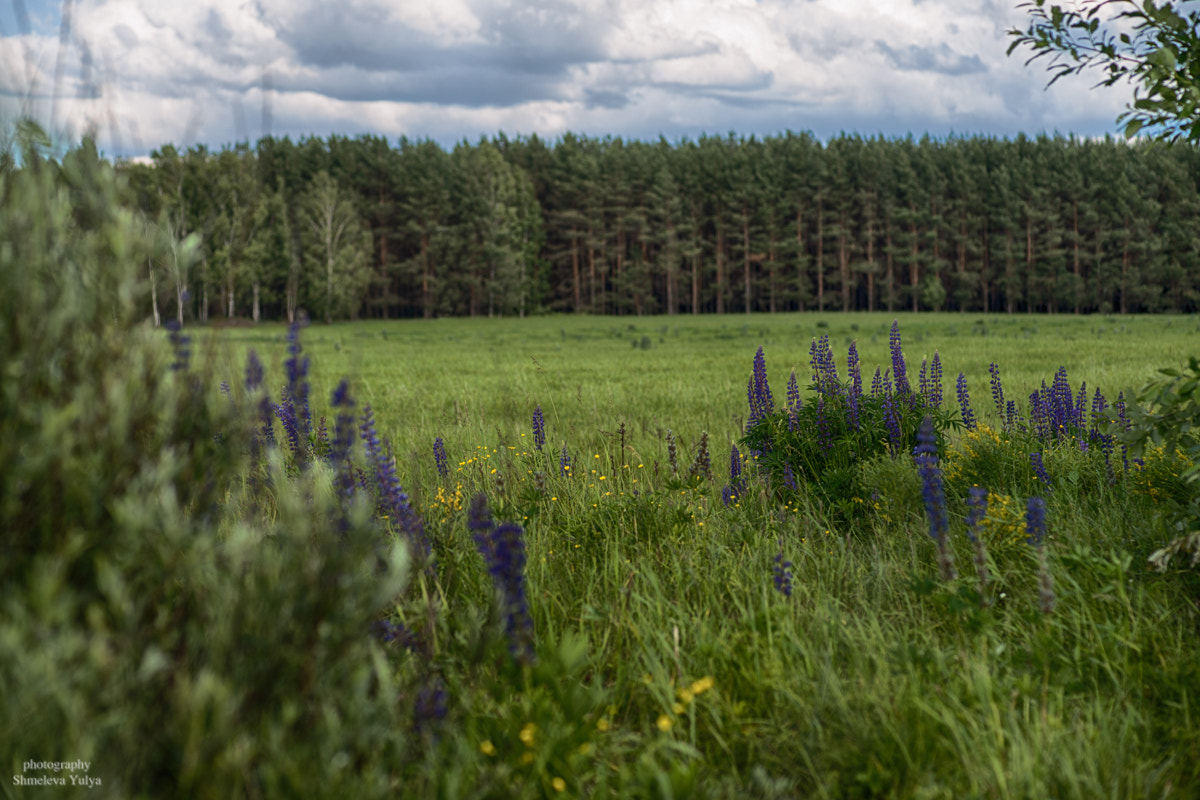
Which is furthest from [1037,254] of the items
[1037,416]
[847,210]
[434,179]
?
[1037,416]

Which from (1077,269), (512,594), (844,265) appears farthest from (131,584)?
(1077,269)

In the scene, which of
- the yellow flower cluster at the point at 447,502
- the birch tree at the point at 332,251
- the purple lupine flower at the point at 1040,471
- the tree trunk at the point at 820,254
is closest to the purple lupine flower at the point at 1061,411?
the purple lupine flower at the point at 1040,471

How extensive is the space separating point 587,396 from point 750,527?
765cm

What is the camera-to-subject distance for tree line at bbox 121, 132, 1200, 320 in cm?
6969

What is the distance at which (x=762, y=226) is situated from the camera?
3081 inches

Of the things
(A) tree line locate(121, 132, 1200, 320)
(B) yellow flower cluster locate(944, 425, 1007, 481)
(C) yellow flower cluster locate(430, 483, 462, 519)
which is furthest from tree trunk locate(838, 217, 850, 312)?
(C) yellow flower cluster locate(430, 483, 462, 519)

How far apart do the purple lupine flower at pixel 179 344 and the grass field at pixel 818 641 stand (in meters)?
0.19

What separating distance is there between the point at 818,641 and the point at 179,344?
Answer: 254 cm

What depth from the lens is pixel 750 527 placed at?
3.98 meters

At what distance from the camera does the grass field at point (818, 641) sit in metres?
2.27

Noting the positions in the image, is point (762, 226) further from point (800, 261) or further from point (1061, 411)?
point (1061, 411)

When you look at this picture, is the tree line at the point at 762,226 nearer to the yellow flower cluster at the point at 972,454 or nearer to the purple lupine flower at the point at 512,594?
the yellow flower cluster at the point at 972,454

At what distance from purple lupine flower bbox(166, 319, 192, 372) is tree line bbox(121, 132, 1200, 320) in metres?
64.9

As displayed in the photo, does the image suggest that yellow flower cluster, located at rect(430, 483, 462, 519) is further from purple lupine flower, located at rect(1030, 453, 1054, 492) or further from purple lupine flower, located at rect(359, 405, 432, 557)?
purple lupine flower, located at rect(1030, 453, 1054, 492)
